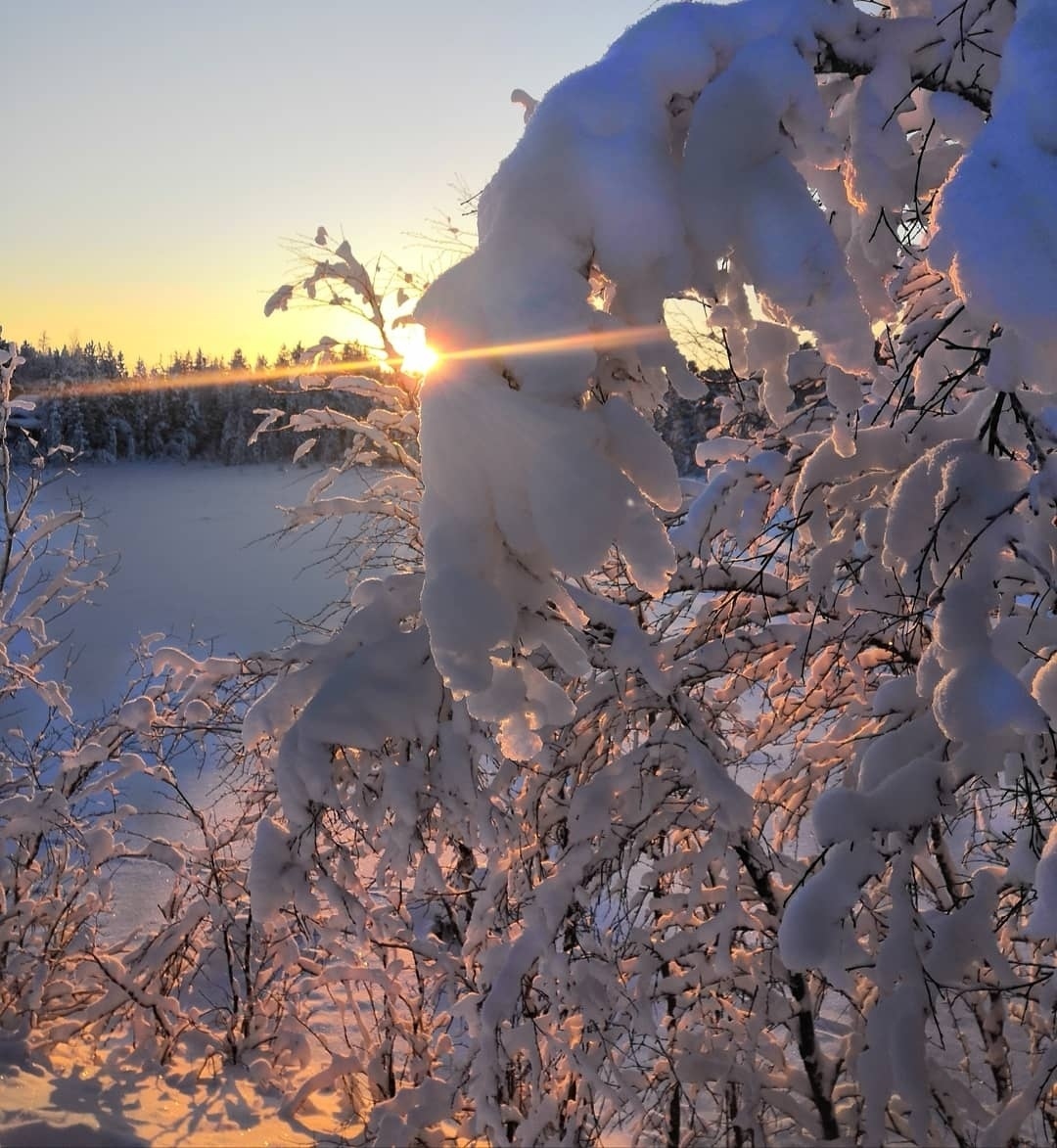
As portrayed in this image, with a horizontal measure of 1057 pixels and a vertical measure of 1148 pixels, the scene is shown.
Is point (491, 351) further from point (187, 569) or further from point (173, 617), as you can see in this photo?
point (187, 569)

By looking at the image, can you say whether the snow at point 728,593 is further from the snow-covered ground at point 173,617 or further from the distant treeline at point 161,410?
the distant treeline at point 161,410

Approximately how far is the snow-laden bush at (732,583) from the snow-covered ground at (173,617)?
179cm

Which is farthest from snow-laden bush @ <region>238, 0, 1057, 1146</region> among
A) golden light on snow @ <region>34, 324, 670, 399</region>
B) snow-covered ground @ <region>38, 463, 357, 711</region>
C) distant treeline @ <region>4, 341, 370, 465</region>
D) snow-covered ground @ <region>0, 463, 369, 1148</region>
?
distant treeline @ <region>4, 341, 370, 465</region>

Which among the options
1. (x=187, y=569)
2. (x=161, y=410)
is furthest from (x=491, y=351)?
(x=161, y=410)

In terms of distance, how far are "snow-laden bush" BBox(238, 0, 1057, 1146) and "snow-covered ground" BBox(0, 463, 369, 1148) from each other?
1.79 metres

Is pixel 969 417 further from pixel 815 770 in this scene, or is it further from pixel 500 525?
pixel 815 770

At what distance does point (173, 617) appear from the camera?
92.8 ft

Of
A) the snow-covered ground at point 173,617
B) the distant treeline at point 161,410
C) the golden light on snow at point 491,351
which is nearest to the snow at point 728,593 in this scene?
the golden light on snow at point 491,351

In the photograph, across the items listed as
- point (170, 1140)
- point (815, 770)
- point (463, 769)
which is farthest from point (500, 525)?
point (170, 1140)

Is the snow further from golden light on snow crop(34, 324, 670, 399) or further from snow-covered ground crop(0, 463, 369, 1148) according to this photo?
snow-covered ground crop(0, 463, 369, 1148)

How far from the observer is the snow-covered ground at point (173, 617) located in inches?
228

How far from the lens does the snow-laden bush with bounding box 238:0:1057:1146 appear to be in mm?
1359

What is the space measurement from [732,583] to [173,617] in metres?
27.4

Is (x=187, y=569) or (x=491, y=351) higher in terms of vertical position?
(x=491, y=351)
